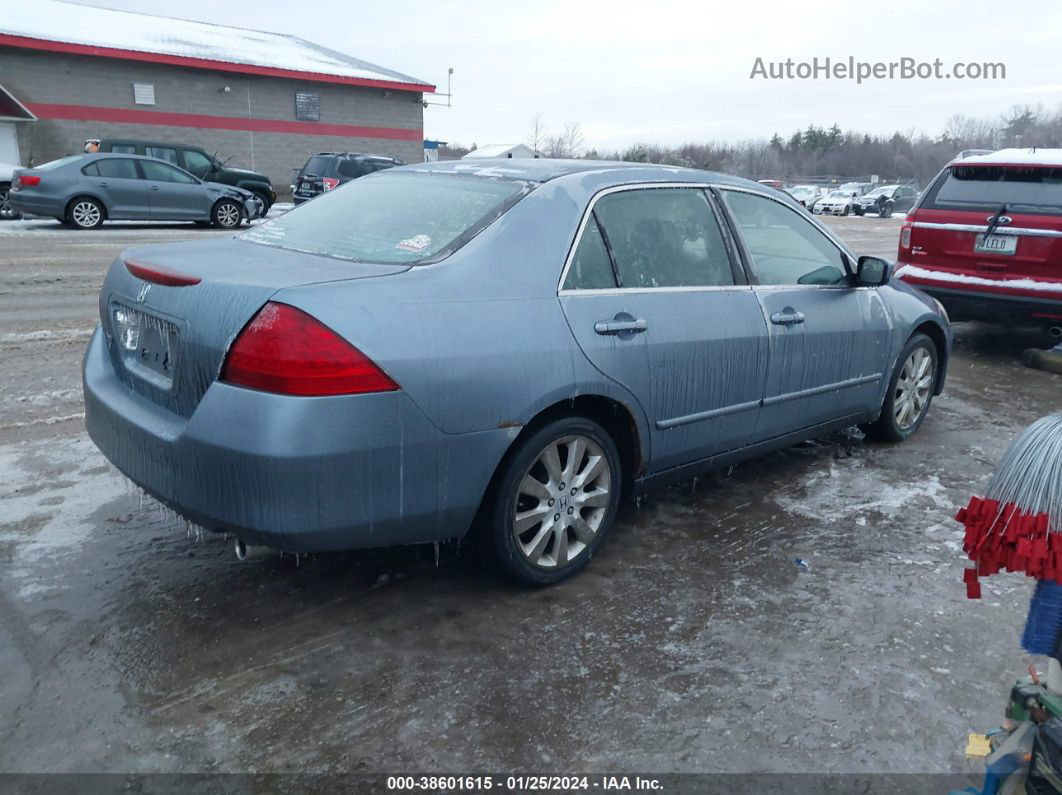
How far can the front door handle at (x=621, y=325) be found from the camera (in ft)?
11.0

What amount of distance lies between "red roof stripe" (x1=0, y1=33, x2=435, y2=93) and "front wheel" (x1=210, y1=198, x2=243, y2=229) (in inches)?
495

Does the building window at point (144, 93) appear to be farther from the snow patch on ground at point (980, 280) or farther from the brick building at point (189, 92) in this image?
the snow patch on ground at point (980, 280)

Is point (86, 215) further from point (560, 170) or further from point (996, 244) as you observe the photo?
point (560, 170)

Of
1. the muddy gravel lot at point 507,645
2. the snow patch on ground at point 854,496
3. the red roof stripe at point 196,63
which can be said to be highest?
the red roof stripe at point 196,63

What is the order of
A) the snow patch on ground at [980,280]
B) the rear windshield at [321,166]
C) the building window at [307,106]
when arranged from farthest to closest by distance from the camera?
the building window at [307,106] < the rear windshield at [321,166] < the snow patch on ground at [980,280]

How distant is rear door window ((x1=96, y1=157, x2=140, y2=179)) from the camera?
15969mm

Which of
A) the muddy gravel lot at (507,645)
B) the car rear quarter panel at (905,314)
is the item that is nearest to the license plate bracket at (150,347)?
the muddy gravel lot at (507,645)

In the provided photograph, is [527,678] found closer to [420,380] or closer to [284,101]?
[420,380]

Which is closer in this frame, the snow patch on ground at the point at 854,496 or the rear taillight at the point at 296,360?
the rear taillight at the point at 296,360

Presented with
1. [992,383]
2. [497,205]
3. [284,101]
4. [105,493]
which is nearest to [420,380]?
[497,205]

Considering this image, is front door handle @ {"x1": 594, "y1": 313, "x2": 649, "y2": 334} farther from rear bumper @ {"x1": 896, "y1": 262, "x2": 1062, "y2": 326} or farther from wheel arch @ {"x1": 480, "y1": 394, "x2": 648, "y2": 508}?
rear bumper @ {"x1": 896, "y1": 262, "x2": 1062, "y2": 326}

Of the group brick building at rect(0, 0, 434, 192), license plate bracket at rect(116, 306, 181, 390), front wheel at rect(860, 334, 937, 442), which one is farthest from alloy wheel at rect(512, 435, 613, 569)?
brick building at rect(0, 0, 434, 192)

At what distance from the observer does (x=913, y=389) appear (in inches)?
213

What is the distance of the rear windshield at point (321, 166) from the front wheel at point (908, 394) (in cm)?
1768
